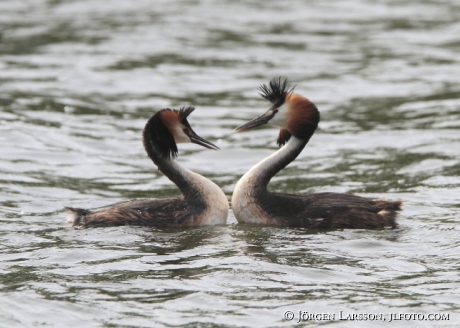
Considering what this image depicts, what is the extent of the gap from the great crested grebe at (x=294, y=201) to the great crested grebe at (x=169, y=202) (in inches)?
13.2

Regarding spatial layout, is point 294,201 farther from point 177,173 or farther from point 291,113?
point 177,173

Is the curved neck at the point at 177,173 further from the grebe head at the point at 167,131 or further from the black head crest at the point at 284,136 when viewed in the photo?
the black head crest at the point at 284,136

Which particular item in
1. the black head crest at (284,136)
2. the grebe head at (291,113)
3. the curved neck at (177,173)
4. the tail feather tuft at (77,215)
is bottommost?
the tail feather tuft at (77,215)

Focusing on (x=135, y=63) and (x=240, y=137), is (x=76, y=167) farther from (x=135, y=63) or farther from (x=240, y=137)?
(x=135, y=63)

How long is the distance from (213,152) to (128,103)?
11.6ft

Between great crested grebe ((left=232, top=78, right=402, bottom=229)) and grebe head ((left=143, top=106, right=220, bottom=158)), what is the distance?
0.64m

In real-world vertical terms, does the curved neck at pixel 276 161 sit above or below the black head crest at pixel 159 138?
below

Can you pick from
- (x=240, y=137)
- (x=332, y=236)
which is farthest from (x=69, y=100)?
(x=332, y=236)

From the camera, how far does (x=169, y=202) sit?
32.5 feet

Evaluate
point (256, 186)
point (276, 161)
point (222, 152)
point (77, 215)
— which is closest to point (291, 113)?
point (276, 161)

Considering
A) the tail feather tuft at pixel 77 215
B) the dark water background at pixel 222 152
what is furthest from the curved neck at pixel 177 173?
the tail feather tuft at pixel 77 215

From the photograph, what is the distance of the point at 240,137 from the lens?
15.3 meters

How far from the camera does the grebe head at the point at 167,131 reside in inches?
390

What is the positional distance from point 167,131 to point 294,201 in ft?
4.99
